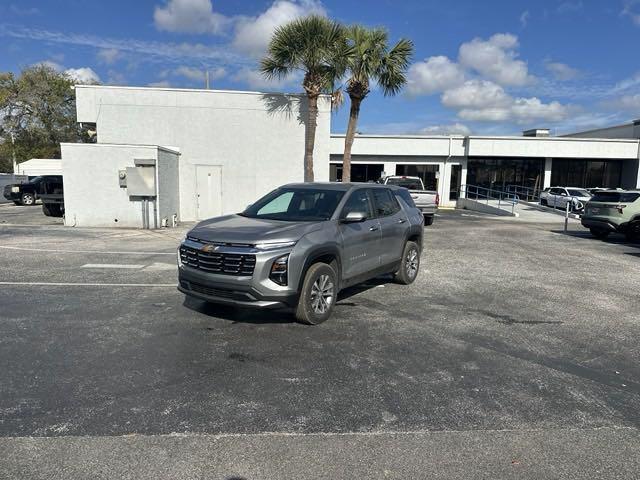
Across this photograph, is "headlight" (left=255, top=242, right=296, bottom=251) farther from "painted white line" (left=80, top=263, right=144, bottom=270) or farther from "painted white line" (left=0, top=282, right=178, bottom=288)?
"painted white line" (left=80, top=263, right=144, bottom=270)

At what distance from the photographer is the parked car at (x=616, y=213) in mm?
14422

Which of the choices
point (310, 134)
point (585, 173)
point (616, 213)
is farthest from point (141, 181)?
point (585, 173)

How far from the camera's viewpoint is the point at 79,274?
28.8 feet

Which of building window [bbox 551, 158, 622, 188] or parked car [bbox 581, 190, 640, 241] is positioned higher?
building window [bbox 551, 158, 622, 188]

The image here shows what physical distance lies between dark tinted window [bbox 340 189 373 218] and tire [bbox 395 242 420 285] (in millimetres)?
1364

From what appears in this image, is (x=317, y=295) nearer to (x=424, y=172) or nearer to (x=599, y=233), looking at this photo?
(x=599, y=233)

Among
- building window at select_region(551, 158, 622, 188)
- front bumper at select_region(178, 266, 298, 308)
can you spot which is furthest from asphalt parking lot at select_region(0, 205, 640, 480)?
building window at select_region(551, 158, 622, 188)

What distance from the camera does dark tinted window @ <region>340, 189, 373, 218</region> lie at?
Result: 259 inches

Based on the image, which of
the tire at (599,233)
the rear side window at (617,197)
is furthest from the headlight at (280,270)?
the tire at (599,233)

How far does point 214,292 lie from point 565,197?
26.9 m

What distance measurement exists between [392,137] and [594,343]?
2649 centimetres

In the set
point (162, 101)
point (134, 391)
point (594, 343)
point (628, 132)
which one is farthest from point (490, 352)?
point (628, 132)

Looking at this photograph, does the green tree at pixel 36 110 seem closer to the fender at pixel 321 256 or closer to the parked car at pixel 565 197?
the parked car at pixel 565 197

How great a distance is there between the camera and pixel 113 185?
15734 mm
